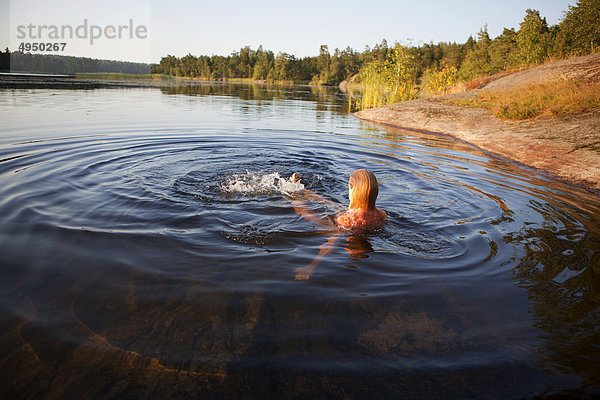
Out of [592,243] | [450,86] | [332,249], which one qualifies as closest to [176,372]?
[332,249]

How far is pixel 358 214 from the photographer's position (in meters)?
4.31

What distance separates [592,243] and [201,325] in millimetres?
5053

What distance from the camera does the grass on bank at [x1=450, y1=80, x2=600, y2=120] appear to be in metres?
10.6

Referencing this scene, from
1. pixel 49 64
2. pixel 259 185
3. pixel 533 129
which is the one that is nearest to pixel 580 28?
pixel 533 129

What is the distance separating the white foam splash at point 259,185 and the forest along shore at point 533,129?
21.4 feet

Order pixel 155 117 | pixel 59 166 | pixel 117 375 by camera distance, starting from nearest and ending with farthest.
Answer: pixel 117 375, pixel 59 166, pixel 155 117

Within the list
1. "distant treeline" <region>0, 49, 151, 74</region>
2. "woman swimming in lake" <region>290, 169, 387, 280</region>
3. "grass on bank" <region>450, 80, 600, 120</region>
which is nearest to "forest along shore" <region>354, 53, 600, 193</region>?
"grass on bank" <region>450, 80, 600, 120</region>

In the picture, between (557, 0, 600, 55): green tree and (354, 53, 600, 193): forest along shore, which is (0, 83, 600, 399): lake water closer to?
(354, 53, 600, 193): forest along shore

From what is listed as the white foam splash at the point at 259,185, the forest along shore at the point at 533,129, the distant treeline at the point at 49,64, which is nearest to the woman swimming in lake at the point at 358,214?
the white foam splash at the point at 259,185

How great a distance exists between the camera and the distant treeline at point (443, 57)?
3103 cm

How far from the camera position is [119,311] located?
9.11ft

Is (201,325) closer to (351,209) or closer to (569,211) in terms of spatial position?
(351,209)

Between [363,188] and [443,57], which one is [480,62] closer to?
[443,57]

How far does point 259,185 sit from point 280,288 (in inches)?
130
